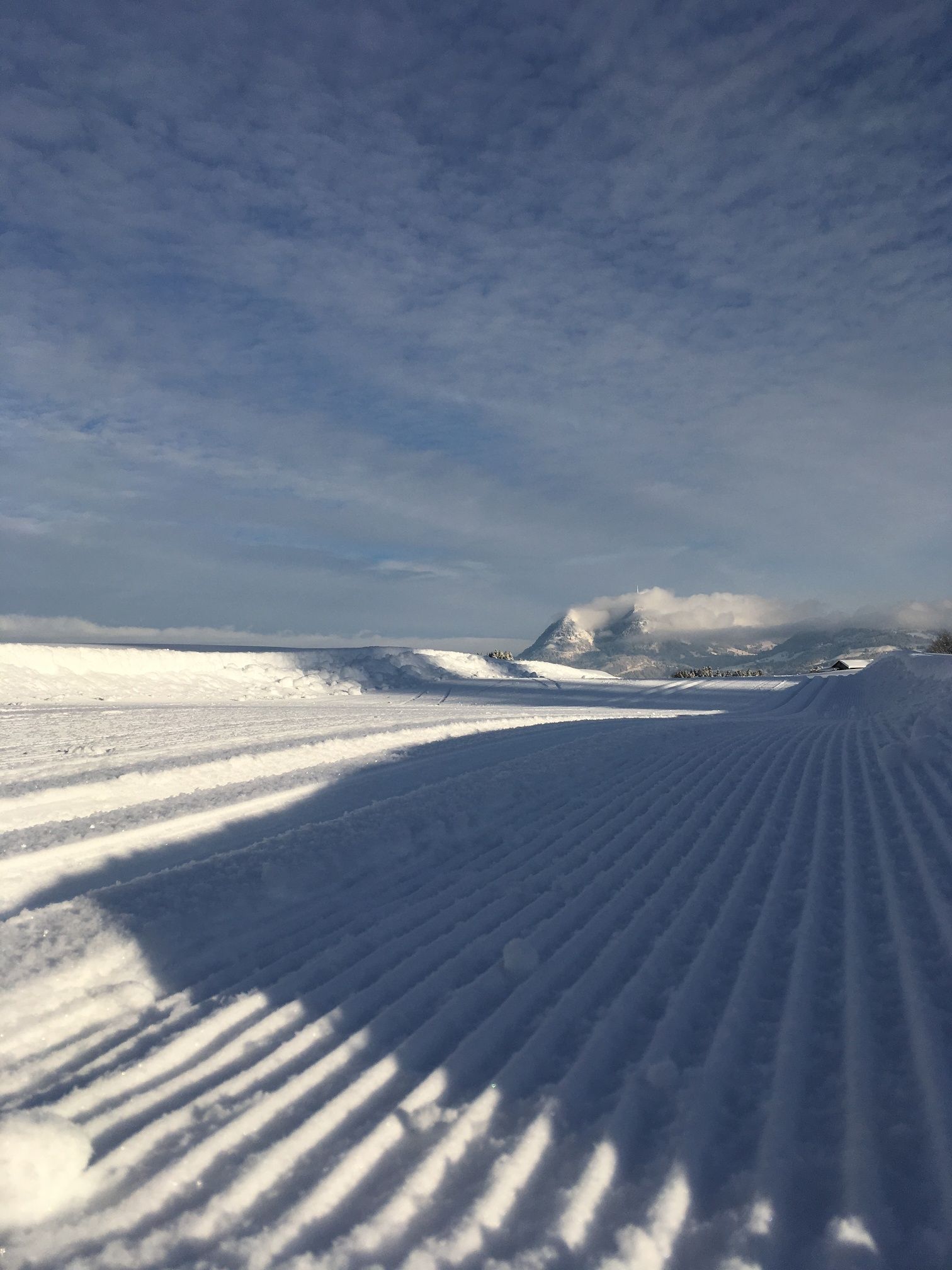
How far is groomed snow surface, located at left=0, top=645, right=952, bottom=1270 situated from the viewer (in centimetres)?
179

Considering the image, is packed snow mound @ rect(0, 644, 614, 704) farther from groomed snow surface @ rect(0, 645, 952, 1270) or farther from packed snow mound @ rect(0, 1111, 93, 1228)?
packed snow mound @ rect(0, 1111, 93, 1228)

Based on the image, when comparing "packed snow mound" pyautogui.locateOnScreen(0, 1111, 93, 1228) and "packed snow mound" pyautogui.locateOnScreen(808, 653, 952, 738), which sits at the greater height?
"packed snow mound" pyautogui.locateOnScreen(808, 653, 952, 738)

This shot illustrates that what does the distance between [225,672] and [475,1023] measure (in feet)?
62.2

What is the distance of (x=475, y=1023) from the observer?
2.62 meters

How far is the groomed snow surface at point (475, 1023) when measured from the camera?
5.87ft

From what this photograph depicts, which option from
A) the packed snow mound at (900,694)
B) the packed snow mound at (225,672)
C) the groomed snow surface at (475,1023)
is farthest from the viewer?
the packed snow mound at (225,672)

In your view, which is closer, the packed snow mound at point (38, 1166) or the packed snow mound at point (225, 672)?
the packed snow mound at point (38, 1166)

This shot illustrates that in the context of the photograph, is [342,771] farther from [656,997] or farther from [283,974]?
[656,997]

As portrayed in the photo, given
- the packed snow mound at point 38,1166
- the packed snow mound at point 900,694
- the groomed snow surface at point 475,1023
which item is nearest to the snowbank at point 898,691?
the packed snow mound at point 900,694

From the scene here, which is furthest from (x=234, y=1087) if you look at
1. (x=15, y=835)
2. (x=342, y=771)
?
(x=342, y=771)

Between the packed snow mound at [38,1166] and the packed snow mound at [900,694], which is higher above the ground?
the packed snow mound at [900,694]

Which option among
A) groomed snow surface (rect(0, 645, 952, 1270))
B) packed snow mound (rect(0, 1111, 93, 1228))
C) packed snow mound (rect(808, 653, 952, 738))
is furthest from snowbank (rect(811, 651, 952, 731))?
packed snow mound (rect(0, 1111, 93, 1228))

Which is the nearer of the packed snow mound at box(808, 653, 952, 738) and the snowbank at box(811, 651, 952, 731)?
the packed snow mound at box(808, 653, 952, 738)

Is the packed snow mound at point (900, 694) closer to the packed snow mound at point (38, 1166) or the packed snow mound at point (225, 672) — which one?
the packed snow mound at point (38, 1166)
